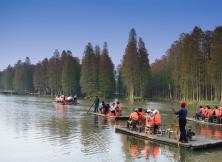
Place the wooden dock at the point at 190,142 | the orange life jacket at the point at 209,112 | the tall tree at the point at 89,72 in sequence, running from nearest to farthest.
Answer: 1. the wooden dock at the point at 190,142
2. the orange life jacket at the point at 209,112
3. the tall tree at the point at 89,72

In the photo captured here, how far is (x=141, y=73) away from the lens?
4291 inches

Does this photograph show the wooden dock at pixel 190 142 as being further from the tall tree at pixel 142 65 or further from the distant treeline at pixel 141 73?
the tall tree at pixel 142 65

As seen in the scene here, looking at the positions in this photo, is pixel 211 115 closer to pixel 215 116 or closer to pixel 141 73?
pixel 215 116

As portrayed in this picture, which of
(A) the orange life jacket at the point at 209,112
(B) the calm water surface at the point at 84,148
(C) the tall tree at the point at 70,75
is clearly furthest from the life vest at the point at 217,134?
(C) the tall tree at the point at 70,75

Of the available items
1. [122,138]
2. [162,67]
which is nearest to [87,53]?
[162,67]

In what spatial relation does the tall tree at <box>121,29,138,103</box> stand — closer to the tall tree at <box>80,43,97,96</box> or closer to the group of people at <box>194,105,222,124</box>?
the tall tree at <box>80,43,97,96</box>

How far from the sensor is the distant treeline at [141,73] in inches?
3162

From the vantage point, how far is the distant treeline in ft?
263

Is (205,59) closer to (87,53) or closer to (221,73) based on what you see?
(221,73)

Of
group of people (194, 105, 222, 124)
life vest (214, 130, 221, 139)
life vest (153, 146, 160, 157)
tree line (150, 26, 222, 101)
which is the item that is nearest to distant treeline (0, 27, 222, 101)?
tree line (150, 26, 222, 101)

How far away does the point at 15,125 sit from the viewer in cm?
3550

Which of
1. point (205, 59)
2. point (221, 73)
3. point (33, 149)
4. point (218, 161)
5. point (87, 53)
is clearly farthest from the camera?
point (87, 53)

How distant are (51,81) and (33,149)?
5142 inches

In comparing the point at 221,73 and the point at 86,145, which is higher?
the point at 221,73
